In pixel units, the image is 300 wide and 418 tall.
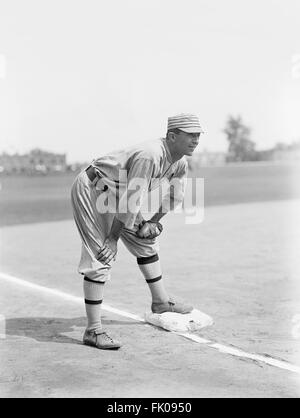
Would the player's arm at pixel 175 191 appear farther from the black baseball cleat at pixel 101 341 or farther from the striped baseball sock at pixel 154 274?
the black baseball cleat at pixel 101 341

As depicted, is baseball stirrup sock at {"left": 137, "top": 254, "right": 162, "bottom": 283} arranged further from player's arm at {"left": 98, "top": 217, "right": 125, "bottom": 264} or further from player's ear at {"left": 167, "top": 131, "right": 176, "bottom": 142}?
player's ear at {"left": 167, "top": 131, "right": 176, "bottom": 142}

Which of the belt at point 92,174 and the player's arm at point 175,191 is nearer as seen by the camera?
the belt at point 92,174

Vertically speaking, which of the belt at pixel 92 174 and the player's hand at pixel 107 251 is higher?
the belt at pixel 92 174

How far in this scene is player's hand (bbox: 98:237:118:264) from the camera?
461 cm

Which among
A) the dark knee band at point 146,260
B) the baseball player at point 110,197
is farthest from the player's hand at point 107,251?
the dark knee band at point 146,260

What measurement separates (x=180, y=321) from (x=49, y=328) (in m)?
0.95

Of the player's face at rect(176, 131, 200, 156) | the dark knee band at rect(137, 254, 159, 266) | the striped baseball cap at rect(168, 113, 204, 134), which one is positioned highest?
the striped baseball cap at rect(168, 113, 204, 134)

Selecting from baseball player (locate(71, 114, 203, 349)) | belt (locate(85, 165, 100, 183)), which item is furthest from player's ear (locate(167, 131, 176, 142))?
belt (locate(85, 165, 100, 183))

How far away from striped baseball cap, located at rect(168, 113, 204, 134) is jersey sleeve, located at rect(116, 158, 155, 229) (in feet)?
1.06

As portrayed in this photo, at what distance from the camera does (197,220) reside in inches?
479

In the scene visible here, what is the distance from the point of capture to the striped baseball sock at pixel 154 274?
5.15 meters

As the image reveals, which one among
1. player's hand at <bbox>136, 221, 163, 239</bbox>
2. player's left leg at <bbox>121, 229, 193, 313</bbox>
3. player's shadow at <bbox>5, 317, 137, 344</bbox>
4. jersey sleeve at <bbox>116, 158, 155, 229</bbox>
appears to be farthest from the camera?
player's left leg at <bbox>121, 229, 193, 313</bbox>

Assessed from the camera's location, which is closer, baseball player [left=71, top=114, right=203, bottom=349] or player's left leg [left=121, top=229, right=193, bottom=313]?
baseball player [left=71, top=114, right=203, bottom=349]

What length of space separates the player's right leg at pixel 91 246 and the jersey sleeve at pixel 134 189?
0.22m
